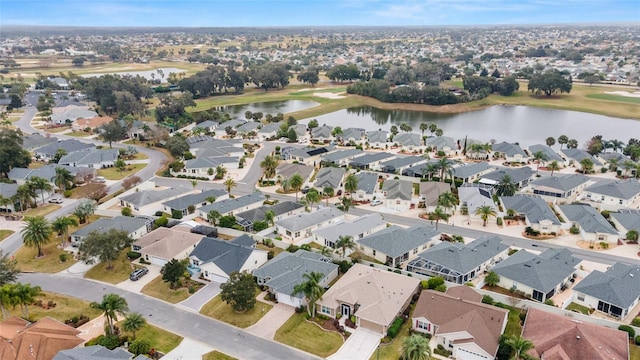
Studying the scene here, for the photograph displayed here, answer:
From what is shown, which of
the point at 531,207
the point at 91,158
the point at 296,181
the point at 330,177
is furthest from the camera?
the point at 91,158

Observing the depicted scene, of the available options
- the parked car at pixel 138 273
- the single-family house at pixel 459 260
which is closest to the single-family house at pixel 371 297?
the single-family house at pixel 459 260

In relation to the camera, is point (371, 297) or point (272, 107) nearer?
point (371, 297)

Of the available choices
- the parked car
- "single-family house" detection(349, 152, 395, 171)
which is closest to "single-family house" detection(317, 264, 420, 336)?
the parked car

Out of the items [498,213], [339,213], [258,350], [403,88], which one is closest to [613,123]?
[403,88]

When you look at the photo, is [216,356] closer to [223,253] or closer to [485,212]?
[223,253]

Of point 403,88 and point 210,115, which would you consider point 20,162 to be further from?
point 403,88

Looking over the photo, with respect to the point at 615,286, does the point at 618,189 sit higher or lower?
higher

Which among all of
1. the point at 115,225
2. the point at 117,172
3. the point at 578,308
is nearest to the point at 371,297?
the point at 578,308
